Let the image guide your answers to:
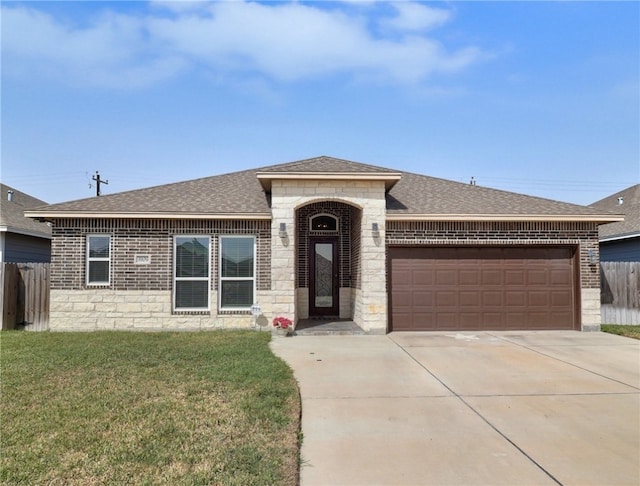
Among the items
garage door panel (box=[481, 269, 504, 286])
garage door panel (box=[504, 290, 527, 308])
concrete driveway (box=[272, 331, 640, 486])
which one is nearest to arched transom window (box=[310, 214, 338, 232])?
garage door panel (box=[481, 269, 504, 286])

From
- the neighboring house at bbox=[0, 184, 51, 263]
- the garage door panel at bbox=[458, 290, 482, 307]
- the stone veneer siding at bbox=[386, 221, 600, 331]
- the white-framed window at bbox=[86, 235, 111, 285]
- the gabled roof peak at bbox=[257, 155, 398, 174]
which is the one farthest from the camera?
the neighboring house at bbox=[0, 184, 51, 263]

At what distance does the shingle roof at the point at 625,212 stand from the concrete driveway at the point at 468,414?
23.5 ft

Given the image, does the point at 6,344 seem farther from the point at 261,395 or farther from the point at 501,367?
the point at 501,367

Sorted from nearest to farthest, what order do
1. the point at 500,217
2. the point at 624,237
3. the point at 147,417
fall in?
the point at 147,417 < the point at 500,217 < the point at 624,237

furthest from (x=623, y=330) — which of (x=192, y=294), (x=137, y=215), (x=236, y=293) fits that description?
(x=137, y=215)

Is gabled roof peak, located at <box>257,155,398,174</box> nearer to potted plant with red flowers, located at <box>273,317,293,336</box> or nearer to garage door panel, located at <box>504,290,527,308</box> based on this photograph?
potted plant with red flowers, located at <box>273,317,293,336</box>

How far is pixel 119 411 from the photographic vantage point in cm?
461

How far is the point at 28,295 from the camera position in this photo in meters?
10.9

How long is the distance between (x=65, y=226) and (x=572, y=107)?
15.1 m

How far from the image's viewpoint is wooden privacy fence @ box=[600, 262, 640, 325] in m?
12.1

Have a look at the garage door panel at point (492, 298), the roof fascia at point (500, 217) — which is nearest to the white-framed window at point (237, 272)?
the roof fascia at point (500, 217)

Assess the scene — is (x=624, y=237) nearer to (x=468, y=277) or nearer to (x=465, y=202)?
(x=465, y=202)

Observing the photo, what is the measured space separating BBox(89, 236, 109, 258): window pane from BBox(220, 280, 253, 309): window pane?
3.26 meters

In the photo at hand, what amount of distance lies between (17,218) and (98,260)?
5681mm
